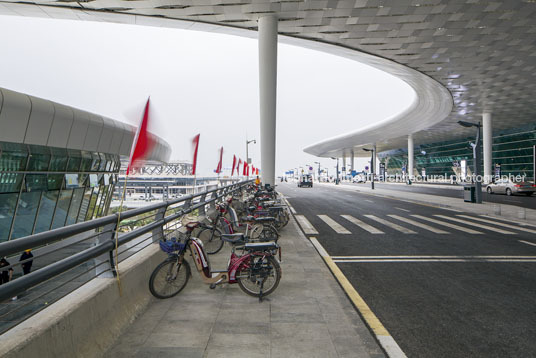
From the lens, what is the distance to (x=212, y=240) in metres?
9.19

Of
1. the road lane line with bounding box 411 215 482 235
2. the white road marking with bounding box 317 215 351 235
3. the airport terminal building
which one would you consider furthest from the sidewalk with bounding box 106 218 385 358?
the airport terminal building

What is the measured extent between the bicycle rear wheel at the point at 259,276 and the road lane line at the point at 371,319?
120 centimetres

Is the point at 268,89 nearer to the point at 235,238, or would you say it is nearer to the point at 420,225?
the point at 420,225

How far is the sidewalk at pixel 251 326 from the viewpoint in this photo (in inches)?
148

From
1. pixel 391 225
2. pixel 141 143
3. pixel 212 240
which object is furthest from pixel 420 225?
pixel 141 143

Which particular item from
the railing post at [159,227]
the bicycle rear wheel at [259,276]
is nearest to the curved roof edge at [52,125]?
the railing post at [159,227]

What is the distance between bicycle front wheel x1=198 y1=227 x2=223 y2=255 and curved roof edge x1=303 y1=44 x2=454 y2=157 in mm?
30776

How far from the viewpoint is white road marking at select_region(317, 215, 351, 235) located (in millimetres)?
12414

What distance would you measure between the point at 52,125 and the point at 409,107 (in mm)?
52135

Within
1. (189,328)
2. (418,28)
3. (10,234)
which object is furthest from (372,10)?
(189,328)

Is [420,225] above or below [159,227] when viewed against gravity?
below

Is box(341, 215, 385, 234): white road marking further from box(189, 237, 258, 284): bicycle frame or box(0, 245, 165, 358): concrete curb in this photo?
box(0, 245, 165, 358): concrete curb

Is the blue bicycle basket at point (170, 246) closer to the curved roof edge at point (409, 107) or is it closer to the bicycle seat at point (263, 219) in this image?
the bicycle seat at point (263, 219)

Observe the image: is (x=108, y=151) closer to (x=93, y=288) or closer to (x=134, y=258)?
(x=134, y=258)
